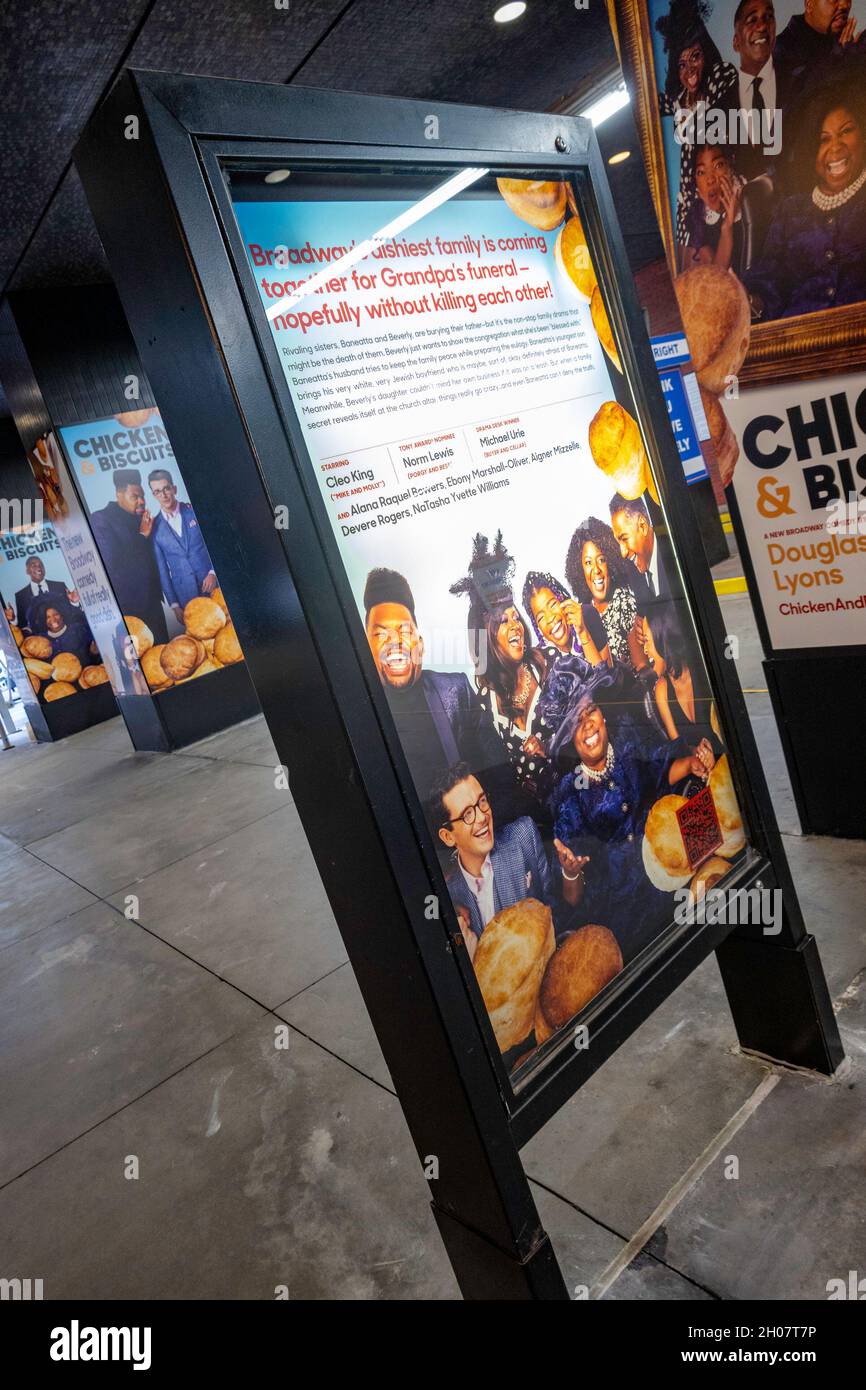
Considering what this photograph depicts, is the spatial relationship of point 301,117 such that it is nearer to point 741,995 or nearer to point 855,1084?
point 741,995

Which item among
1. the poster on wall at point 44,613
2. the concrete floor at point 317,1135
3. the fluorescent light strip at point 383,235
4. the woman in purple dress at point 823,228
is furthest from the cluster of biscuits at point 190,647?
the fluorescent light strip at point 383,235

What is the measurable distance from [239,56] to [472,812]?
469 centimetres

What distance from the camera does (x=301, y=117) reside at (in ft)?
4.05

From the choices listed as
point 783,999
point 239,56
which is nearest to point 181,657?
point 239,56

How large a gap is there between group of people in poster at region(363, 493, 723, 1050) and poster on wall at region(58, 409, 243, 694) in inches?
252

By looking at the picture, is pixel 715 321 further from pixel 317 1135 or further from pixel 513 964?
pixel 317 1135

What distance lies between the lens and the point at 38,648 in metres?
10.6

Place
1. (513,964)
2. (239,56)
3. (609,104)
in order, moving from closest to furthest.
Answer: (513,964), (239,56), (609,104)

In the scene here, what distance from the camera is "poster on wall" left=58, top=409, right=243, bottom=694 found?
7.38 meters

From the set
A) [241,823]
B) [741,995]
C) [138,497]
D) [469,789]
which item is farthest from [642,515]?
[138,497]

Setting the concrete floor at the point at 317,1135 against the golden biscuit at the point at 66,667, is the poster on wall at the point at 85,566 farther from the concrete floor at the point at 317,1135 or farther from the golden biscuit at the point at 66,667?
the concrete floor at the point at 317,1135

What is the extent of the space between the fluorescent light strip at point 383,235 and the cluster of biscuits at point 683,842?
1.13 meters

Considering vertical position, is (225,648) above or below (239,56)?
below

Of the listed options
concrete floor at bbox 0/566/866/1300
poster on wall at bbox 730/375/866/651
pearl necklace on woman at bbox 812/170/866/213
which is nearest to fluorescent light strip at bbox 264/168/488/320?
pearl necklace on woman at bbox 812/170/866/213
